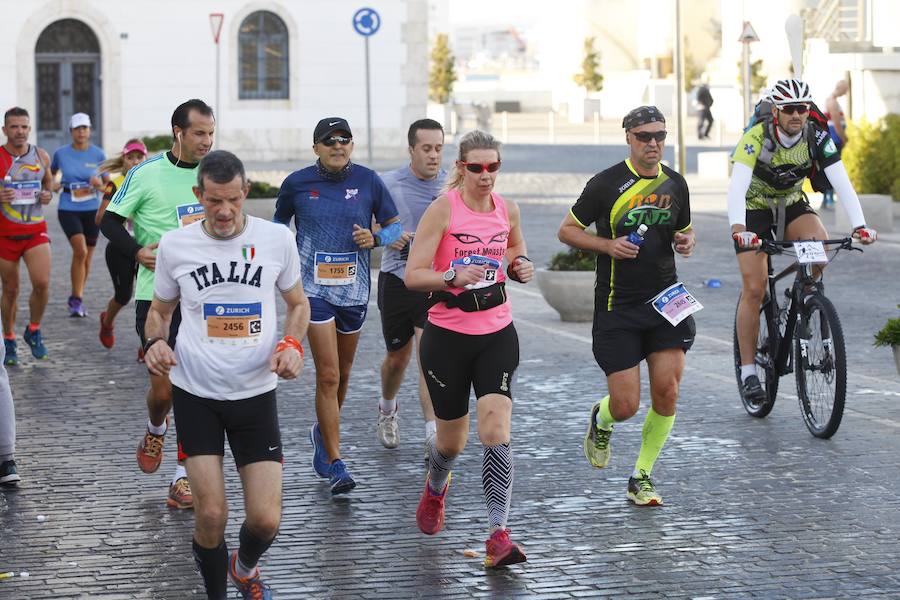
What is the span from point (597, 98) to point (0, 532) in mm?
66620

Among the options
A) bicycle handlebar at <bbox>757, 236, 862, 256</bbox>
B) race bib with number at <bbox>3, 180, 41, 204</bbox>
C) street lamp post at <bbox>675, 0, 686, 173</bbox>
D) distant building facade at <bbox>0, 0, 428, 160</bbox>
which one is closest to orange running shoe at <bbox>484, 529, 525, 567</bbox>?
bicycle handlebar at <bbox>757, 236, 862, 256</bbox>

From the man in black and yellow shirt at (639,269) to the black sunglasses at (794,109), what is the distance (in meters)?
1.54

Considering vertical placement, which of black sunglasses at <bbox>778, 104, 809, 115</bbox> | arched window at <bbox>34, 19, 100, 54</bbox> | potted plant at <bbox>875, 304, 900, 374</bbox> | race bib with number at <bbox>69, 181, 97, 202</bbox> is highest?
arched window at <bbox>34, 19, 100, 54</bbox>

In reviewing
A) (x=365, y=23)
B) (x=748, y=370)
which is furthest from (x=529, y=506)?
(x=365, y=23)

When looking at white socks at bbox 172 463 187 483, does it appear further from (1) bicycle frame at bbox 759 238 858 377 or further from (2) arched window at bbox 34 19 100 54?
(2) arched window at bbox 34 19 100 54

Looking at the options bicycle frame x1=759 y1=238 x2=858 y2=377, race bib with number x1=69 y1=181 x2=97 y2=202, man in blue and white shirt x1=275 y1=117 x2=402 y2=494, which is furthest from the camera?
race bib with number x1=69 y1=181 x2=97 y2=202

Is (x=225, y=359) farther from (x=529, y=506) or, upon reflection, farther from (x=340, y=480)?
(x=529, y=506)

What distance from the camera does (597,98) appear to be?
7281 centimetres

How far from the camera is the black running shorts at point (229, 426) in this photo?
600 centimetres

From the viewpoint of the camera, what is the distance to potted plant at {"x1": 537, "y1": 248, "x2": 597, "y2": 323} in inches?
563

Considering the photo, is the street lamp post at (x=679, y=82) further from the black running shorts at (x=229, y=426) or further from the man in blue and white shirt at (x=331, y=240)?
the black running shorts at (x=229, y=426)

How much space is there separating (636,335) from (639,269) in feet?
1.06

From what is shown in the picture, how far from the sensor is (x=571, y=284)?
14.3 m

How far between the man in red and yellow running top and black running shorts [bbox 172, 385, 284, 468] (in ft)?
22.2
